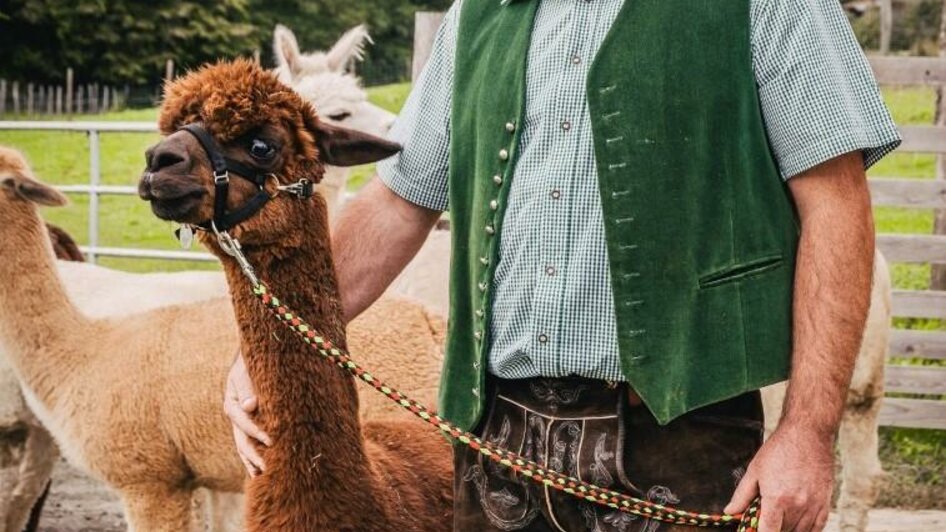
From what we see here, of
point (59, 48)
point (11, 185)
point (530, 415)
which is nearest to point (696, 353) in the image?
point (530, 415)

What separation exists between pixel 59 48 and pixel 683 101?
31874 mm

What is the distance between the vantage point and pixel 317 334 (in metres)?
2.78

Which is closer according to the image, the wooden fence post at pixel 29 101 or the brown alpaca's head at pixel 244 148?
the brown alpaca's head at pixel 244 148

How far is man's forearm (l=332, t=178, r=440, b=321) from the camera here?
2.80m

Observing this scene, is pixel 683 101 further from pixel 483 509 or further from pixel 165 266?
pixel 165 266

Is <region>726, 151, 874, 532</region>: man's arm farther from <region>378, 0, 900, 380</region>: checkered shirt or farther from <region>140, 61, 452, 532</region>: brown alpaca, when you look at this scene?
<region>140, 61, 452, 532</region>: brown alpaca

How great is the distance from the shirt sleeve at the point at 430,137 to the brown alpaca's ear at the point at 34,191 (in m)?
3.23

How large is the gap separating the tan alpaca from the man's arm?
2.74 meters

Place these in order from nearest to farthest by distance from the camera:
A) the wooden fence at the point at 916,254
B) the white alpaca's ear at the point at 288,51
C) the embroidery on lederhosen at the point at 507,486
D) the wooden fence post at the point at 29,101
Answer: the embroidery on lederhosen at the point at 507,486, the wooden fence at the point at 916,254, the white alpaca's ear at the point at 288,51, the wooden fence post at the point at 29,101

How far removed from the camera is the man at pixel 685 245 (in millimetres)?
2244

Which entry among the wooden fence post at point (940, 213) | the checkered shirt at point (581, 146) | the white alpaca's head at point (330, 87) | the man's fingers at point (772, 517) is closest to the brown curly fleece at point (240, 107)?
the checkered shirt at point (581, 146)

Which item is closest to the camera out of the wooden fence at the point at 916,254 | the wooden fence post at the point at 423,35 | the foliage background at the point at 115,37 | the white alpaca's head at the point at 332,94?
the wooden fence post at the point at 423,35

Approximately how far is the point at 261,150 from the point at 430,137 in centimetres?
35

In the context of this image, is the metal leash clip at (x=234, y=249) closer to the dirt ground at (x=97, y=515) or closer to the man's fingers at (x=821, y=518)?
the man's fingers at (x=821, y=518)
